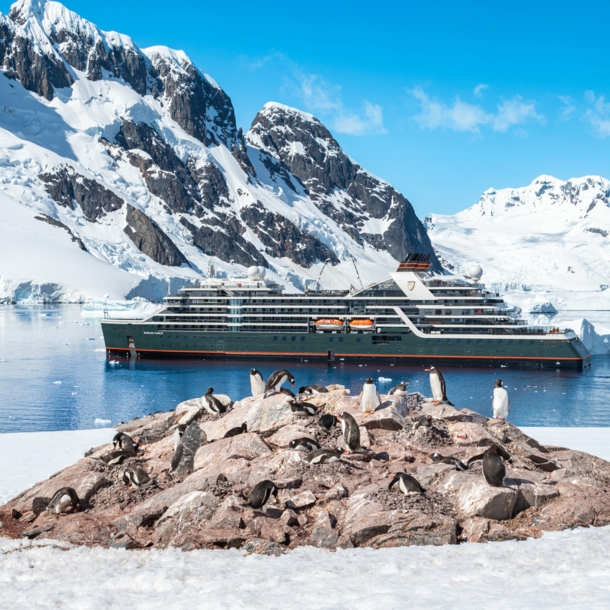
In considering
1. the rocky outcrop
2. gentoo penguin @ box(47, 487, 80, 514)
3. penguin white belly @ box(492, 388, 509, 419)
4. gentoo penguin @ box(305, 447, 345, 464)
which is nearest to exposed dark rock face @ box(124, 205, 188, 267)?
penguin white belly @ box(492, 388, 509, 419)

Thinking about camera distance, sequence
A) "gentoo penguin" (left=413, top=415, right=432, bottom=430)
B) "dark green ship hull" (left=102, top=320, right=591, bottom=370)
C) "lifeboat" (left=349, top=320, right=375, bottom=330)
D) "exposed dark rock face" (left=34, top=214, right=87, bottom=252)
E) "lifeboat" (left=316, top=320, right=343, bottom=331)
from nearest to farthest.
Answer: "gentoo penguin" (left=413, top=415, right=432, bottom=430) < "dark green ship hull" (left=102, top=320, right=591, bottom=370) < "lifeboat" (left=349, top=320, right=375, bottom=330) < "lifeboat" (left=316, top=320, right=343, bottom=331) < "exposed dark rock face" (left=34, top=214, right=87, bottom=252)

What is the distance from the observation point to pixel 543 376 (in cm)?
4834

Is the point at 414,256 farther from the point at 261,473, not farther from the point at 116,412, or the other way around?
the point at 261,473

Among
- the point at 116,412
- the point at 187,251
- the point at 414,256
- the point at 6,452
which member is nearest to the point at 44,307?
the point at 187,251

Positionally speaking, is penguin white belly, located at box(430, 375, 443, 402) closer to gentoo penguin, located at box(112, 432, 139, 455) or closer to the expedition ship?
gentoo penguin, located at box(112, 432, 139, 455)

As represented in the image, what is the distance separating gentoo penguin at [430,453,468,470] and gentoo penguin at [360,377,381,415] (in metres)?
2.56

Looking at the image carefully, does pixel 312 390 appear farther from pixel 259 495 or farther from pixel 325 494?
pixel 259 495

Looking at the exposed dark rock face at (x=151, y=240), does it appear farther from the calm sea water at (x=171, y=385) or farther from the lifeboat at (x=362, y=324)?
the lifeboat at (x=362, y=324)

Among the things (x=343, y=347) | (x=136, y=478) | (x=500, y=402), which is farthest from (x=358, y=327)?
(x=136, y=478)

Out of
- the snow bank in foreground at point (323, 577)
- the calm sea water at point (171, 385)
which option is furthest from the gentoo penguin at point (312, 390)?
the calm sea water at point (171, 385)

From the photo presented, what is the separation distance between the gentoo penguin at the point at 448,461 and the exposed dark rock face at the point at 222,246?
17600 cm

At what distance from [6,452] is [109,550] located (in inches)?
432

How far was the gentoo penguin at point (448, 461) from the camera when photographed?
44.2ft

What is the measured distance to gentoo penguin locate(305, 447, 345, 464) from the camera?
13.8m
